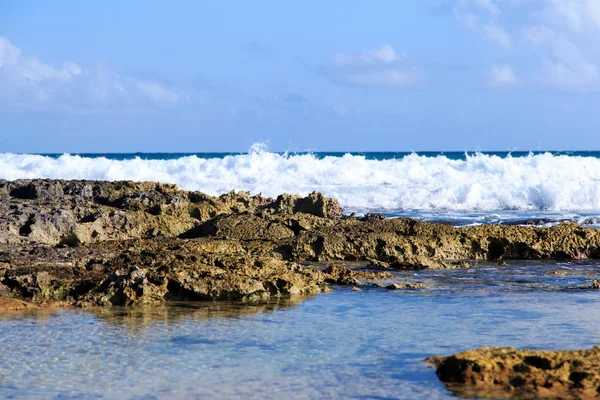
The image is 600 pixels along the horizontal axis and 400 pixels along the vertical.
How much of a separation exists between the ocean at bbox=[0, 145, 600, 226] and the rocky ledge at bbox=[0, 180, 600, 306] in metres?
9.16

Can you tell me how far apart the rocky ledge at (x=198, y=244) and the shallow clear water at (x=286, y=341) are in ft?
1.48

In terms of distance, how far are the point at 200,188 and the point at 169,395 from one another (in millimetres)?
26257

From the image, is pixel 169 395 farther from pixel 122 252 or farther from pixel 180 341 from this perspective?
pixel 122 252

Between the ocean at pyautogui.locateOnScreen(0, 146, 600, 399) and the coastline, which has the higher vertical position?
the coastline

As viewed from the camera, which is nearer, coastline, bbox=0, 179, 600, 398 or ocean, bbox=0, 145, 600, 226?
coastline, bbox=0, 179, 600, 398

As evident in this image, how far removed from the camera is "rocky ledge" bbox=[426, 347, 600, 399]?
5.21m

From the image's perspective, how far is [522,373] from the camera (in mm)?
5445

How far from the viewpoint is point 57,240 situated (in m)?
11.5

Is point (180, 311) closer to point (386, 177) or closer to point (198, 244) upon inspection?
point (198, 244)

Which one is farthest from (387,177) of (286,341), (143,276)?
(286,341)

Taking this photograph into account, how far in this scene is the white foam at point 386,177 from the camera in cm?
2592

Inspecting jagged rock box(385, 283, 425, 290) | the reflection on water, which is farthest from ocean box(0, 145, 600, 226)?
the reflection on water

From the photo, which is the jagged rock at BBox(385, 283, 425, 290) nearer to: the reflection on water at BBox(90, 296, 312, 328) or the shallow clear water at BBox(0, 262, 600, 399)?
the shallow clear water at BBox(0, 262, 600, 399)

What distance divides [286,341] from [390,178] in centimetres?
3067
